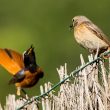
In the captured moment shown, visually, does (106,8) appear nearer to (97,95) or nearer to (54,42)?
(54,42)

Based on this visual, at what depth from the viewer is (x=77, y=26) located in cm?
995

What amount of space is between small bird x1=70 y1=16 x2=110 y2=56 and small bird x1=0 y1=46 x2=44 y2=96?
1.03 m

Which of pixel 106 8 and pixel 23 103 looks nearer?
pixel 23 103

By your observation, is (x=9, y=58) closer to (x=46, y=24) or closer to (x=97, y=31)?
(x=97, y=31)

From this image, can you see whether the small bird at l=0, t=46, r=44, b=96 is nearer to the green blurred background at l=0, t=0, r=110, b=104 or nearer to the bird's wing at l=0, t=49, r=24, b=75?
the bird's wing at l=0, t=49, r=24, b=75

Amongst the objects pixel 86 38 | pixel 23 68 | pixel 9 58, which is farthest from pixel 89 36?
pixel 9 58

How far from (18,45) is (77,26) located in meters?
10.8

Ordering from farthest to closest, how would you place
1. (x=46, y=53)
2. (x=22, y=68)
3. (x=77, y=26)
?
(x=46, y=53) → (x=77, y=26) → (x=22, y=68)

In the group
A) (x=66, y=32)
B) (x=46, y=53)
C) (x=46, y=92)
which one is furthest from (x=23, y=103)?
(x=66, y=32)

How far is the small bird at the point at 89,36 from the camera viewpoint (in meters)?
9.40

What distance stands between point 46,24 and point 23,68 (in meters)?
13.8

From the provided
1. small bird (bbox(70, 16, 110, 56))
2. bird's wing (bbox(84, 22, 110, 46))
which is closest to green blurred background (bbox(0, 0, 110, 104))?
small bird (bbox(70, 16, 110, 56))

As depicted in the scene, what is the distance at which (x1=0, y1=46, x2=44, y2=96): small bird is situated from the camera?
7.95 metres

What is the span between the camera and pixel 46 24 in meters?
→ 22.1
